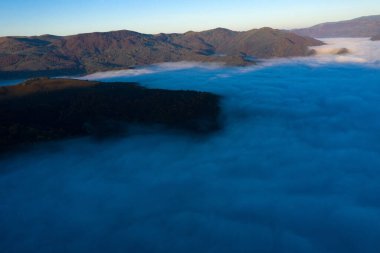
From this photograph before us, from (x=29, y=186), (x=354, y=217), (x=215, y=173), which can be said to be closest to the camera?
(x=354, y=217)

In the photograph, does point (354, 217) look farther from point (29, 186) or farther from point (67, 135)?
point (67, 135)

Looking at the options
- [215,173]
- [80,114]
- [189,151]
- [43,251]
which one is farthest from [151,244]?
[80,114]

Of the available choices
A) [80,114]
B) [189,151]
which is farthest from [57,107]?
[189,151]

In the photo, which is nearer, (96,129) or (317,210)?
(317,210)

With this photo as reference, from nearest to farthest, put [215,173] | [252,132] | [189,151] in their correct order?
[215,173], [189,151], [252,132]

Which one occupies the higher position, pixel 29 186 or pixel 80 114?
pixel 80 114

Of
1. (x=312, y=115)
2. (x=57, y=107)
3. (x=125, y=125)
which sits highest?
(x=57, y=107)
